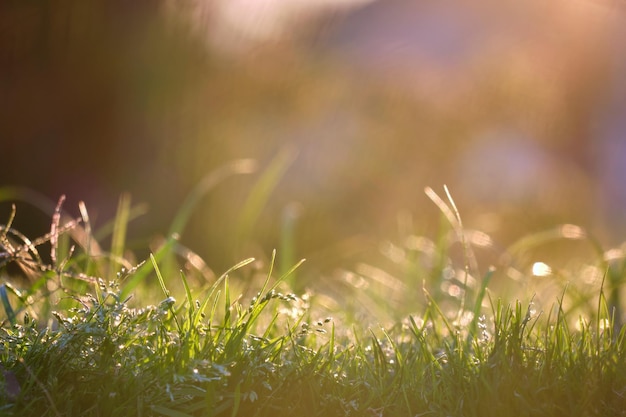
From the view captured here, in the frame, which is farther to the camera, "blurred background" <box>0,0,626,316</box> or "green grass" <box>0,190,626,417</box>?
"blurred background" <box>0,0,626,316</box>

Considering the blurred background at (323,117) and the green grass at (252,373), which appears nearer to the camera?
the green grass at (252,373)

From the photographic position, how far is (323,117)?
4168 millimetres

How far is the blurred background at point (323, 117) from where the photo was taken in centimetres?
344

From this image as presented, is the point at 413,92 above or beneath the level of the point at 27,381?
above

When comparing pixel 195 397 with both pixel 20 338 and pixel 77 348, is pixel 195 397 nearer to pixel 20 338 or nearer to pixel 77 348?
pixel 77 348

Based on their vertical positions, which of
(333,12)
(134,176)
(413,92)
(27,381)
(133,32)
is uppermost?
(413,92)

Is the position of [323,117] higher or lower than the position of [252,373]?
higher

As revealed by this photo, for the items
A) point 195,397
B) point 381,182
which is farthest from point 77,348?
point 381,182

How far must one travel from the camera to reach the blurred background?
3439 mm

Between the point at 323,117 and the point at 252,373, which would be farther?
the point at 323,117

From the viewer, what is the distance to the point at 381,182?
4.31 m

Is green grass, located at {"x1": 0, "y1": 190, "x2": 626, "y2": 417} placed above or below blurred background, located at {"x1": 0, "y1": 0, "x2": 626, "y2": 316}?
below

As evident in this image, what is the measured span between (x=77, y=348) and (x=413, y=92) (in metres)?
3.49

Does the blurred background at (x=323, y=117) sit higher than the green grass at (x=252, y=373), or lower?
higher
